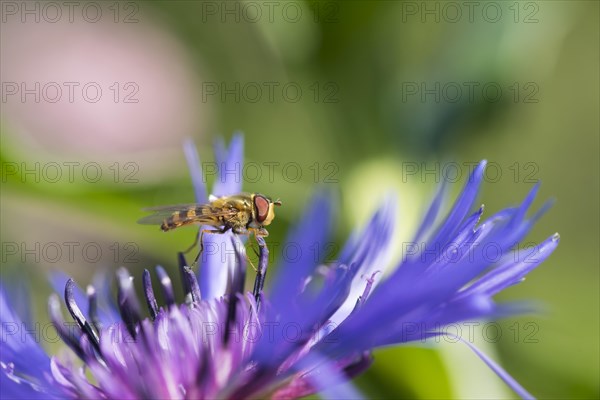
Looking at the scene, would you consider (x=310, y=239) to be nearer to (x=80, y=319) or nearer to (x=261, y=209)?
(x=261, y=209)

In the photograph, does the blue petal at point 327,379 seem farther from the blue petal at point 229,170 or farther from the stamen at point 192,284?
the blue petal at point 229,170

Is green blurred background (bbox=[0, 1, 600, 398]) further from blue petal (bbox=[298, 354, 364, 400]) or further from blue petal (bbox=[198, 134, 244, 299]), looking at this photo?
blue petal (bbox=[298, 354, 364, 400])

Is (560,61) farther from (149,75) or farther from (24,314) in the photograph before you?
(24,314)

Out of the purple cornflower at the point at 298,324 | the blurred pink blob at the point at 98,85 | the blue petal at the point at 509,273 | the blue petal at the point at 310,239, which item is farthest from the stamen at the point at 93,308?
the blurred pink blob at the point at 98,85

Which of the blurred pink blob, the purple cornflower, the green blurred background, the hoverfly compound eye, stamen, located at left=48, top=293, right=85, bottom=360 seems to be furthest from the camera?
the blurred pink blob

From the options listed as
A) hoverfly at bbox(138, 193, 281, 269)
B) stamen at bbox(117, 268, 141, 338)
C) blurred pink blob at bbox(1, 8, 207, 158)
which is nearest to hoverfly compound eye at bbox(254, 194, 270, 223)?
hoverfly at bbox(138, 193, 281, 269)
